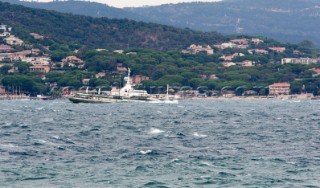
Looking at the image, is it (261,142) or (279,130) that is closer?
(261,142)

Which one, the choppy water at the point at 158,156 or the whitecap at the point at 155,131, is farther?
the whitecap at the point at 155,131

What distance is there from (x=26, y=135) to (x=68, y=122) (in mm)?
27465

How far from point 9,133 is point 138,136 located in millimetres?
11304

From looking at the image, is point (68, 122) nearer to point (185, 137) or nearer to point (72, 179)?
point (185, 137)

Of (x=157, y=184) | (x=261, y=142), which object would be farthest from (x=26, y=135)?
(x=157, y=184)

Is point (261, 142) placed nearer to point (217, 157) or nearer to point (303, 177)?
point (217, 157)

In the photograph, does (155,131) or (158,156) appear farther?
(155,131)

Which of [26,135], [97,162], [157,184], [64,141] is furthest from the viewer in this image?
[26,135]

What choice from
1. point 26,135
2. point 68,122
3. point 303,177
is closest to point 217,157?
point 303,177

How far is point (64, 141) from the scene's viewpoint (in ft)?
274

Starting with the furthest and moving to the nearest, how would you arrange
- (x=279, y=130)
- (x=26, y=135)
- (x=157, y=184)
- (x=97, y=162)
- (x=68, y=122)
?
1. (x=68, y=122)
2. (x=279, y=130)
3. (x=26, y=135)
4. (x=97, y=162)
5. (x=157, y=184)

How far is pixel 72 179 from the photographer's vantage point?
196 ft

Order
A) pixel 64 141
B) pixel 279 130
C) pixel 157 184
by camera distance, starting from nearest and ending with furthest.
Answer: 1. pixel 157 184
2. pixel 64 141
3. pixel 279 130

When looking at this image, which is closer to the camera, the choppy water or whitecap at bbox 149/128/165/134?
the choppy water
